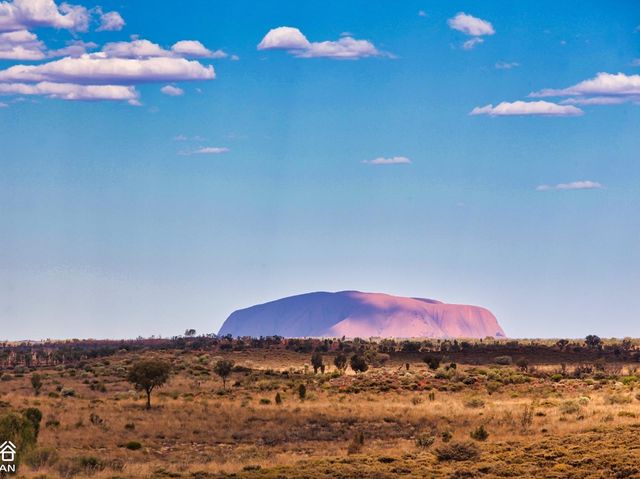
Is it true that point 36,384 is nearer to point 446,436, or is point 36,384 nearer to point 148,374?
point 148,374

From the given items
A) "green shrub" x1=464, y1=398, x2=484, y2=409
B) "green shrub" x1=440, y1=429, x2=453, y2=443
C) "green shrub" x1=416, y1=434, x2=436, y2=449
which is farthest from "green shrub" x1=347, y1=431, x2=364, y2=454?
"green shrub" x1=464, y1=398, x2=484, y2=409

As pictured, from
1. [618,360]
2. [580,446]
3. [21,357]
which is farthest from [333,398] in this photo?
[21,357]

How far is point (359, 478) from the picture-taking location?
39.3m

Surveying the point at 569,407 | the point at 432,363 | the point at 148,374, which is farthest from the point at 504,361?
the point at 569,407

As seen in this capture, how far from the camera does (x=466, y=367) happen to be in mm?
99438

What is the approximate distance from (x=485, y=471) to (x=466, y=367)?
59.6 meters

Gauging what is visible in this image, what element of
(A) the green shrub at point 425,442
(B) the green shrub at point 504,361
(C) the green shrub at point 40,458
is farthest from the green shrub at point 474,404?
(B) the green shrub at point 504,361

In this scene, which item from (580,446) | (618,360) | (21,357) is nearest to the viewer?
(580,446)

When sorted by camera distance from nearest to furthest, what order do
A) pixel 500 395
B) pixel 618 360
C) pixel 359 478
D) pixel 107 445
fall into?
pixel 359 478 < pixel 107 445 < pixel 500 395 < pixel 618 360

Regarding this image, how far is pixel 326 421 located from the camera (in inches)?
2352

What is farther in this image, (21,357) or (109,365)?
(21,357)

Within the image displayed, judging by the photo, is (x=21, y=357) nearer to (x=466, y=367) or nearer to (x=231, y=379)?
(x=231, y=379)

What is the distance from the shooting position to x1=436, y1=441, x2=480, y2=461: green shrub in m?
42.9
